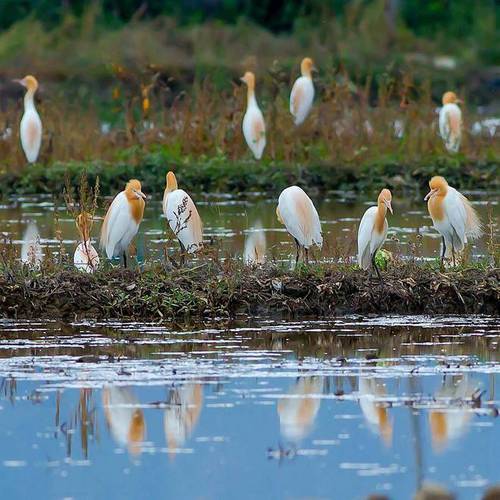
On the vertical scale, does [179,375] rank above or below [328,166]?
below

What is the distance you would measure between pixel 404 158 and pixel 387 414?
11636 mm

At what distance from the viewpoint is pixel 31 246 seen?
407 inches

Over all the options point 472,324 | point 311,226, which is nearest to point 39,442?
point 472,324

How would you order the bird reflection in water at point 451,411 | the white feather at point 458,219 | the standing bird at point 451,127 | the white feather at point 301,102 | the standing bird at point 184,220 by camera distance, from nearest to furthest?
the bird reflection in water at point 451,411
the standing bird at point 184,220
the white feather at point 458,219
the standing bird at point 451,127
the white feather at point 301,102

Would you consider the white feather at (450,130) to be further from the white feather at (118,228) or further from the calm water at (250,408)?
the calm water at (250,408)

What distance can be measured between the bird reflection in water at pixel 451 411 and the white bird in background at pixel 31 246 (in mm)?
3192

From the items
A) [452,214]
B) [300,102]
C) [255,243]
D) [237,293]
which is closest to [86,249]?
[237,293]

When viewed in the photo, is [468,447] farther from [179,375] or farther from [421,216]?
[421,216]

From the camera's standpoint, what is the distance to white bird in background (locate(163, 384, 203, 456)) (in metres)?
6.47

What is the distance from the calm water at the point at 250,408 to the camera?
231 inches

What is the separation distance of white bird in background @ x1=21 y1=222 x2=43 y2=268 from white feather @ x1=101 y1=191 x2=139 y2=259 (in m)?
0.47

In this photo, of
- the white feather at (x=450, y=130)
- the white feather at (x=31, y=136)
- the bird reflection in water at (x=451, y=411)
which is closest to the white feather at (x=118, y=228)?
the bird reflection in water at (x=451, y=411)

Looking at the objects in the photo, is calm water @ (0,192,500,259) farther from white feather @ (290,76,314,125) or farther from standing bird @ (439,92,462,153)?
white feather @ (290,76,314,125)

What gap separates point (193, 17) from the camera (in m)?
35.6
